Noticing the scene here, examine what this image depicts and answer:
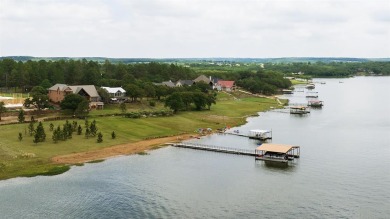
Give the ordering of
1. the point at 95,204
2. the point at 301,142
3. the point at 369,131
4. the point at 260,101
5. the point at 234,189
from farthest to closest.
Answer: the point at 260,101 < the point at 369,131 < the point at 301,142 < the point at 234,189 < the point at 95,204

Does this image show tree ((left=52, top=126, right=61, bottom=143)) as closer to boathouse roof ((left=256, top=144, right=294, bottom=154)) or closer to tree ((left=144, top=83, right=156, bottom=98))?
boathouse roof ((left=256, top=144, right=294, bottom=154))

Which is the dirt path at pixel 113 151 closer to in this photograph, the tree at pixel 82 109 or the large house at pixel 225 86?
the tree at pixel 82 109

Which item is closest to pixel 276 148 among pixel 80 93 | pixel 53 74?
pixel 80 93

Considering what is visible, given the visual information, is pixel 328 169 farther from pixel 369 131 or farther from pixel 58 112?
pixel 58 112

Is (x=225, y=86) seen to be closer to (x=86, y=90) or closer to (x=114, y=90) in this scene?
(x=114, y=90)

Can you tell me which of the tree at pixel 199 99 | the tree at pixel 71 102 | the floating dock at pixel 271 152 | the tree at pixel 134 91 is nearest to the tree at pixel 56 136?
the tree at pixel 71 102

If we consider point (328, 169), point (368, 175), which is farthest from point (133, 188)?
point (368, 175)

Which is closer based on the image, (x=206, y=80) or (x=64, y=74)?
(x=64, y=74)
